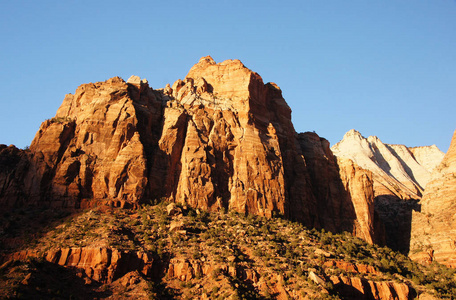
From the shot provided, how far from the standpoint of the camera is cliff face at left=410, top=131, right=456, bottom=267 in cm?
7862

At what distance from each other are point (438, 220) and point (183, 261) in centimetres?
4992

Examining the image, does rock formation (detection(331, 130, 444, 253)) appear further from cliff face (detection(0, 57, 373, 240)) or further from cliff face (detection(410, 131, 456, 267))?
cliff face (detection(0, 57, 373, 240))

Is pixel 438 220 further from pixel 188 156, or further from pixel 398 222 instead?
pixel 188 156

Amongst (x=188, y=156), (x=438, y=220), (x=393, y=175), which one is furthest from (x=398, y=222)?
(x=393, y=175)

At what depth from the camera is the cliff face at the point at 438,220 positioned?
258 feet

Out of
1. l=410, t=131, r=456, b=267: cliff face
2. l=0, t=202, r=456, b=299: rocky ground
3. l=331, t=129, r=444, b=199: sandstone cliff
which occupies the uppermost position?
l=331, t=129, r=444, b=199: sandstone cliff

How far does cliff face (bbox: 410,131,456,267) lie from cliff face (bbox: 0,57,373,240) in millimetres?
9155

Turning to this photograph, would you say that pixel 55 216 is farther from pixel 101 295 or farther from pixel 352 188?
pixel 352 188

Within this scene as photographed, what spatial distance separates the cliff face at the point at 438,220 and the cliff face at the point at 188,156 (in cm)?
916

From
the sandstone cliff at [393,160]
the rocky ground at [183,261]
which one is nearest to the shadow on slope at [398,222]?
the rocky ground at [183,261]

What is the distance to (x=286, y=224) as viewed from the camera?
72250mm

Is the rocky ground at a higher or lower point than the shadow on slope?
lower

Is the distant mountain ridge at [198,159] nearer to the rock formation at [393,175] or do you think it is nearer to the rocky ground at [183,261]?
the rock formation at [393,175]

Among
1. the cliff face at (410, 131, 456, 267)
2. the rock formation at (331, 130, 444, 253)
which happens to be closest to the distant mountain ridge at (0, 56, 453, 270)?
the rock formation at (331, 130, 444, 253)
